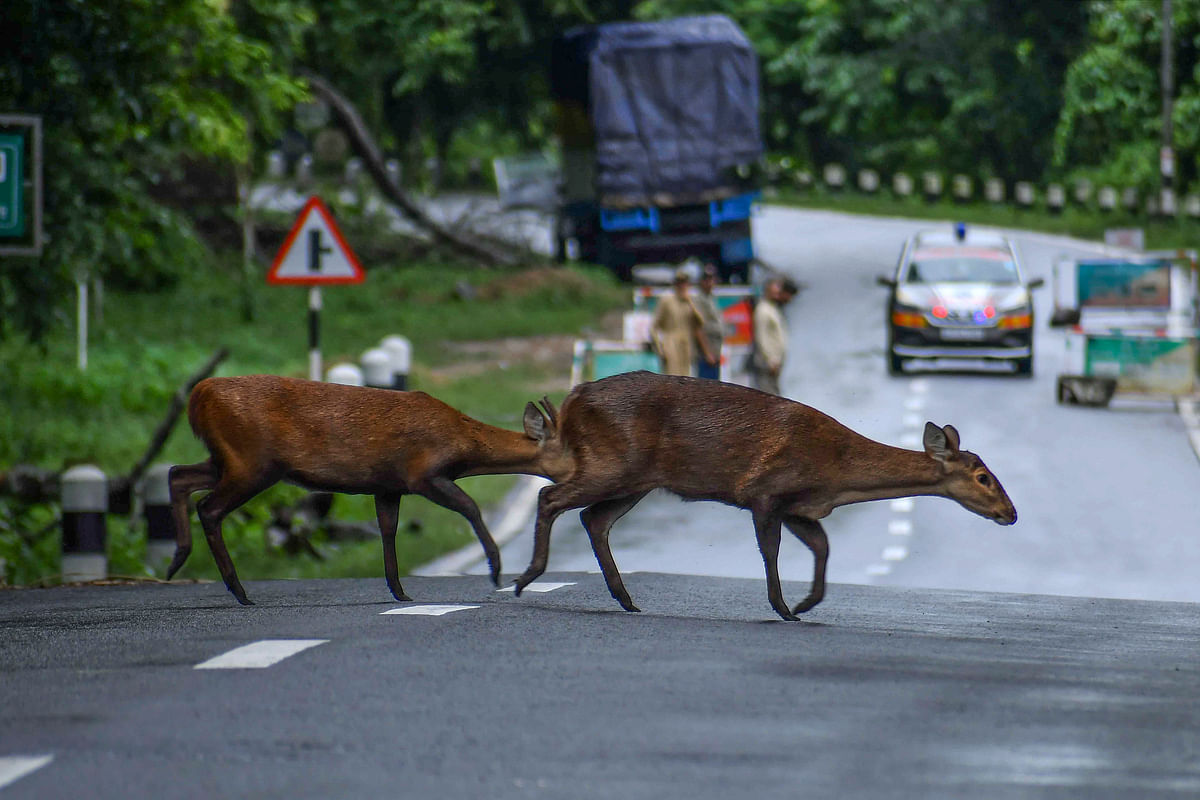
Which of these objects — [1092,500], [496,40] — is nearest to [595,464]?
[1092,500]

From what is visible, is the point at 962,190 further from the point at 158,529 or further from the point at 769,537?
the point at 769,537

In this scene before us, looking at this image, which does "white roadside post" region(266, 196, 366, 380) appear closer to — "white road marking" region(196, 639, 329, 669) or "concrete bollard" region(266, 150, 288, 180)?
"white road marking" region(196, 639, 329, 669)

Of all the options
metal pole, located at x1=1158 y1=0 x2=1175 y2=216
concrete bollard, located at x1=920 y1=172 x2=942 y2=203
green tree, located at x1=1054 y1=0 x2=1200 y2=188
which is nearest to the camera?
metal pole, located at x1=1158 y1=0 x2=1175 y2=216

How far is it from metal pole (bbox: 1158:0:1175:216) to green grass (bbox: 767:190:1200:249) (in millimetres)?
798

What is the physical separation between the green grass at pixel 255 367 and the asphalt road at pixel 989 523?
1.88 meters

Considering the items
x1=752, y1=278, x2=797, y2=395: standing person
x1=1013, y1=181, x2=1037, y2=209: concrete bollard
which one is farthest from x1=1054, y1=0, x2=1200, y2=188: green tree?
x1=752, y1=278, x2=797, y2=395: standing person

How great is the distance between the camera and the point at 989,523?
1941 cm

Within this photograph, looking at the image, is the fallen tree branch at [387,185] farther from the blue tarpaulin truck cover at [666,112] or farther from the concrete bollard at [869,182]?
the concrete bollard at [869,182]

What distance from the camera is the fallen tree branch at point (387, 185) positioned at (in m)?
37.8

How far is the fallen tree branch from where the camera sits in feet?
124

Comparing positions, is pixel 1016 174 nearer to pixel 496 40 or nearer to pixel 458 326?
pixel 496 40

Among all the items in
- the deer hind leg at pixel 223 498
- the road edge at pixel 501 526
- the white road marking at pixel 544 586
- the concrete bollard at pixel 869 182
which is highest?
the concrete bollard at pixel 869 182

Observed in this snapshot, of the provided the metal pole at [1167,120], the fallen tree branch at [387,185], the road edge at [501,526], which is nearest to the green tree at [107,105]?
the road edge at [501,526]

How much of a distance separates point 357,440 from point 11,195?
17.5 ft
